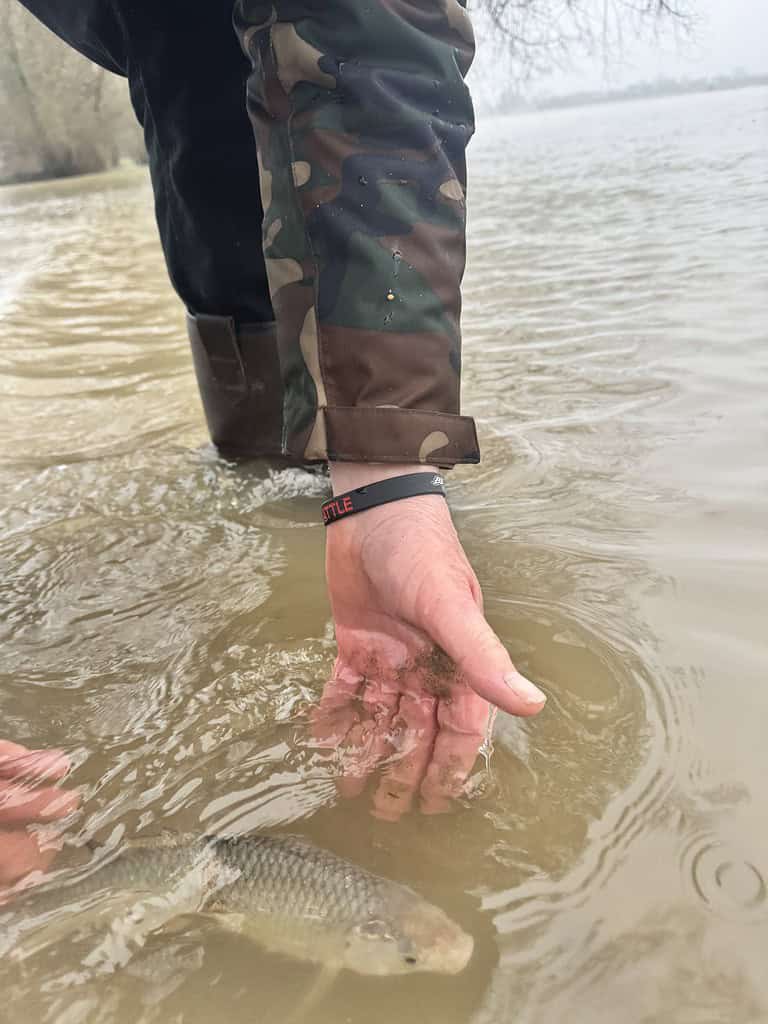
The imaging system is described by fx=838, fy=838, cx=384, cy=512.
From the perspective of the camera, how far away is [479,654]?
42.5 inches

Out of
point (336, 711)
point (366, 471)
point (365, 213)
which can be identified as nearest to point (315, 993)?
point (336, 711)

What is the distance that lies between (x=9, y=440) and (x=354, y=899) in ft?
8.14

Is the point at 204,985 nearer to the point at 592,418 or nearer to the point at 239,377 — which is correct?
the point at 239,377

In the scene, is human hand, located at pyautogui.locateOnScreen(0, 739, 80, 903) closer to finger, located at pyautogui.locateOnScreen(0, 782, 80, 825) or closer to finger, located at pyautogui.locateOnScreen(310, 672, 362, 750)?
finger, located at pyautogui.locateOnScreen(0, 782, 80, 825)

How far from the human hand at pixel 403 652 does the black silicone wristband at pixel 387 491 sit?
0.04ft

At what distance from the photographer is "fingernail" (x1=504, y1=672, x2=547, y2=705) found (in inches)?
40.3

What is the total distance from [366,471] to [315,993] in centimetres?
73

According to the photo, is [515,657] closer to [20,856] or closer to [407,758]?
[407,758]

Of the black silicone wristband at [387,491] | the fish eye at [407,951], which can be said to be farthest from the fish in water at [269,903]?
the black silicone wristband at [387,491]

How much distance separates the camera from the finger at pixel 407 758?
46.8 inches

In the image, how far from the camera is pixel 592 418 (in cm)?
263

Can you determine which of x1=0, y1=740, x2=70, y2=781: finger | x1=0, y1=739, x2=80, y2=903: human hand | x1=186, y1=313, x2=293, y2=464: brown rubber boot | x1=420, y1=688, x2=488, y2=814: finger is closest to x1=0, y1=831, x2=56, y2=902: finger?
x1=0, y1=739, x2=80, y2=903: human hand

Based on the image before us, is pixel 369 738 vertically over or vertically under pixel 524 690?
under

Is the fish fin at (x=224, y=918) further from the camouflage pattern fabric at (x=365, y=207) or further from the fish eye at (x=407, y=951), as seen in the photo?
the camouflage pattern fabric at (x=365, y=207)
